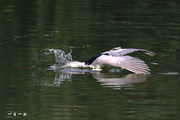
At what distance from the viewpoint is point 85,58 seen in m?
10.2

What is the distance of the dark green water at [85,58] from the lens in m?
7.04

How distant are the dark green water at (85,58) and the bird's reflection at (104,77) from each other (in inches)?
0.5

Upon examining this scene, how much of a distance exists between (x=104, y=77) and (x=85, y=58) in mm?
1338

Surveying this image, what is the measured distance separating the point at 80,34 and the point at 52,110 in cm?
582

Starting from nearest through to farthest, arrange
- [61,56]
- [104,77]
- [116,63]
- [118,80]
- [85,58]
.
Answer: [118,80], [104,77], [116,63], [61,56], [85,58]

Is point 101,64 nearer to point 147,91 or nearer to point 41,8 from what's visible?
point 147,91

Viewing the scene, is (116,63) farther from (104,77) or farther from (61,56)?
(61,56)

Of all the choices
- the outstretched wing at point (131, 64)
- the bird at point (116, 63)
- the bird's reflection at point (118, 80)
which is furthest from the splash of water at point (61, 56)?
the outstretched wing at point (131, 64)

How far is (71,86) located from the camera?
8.16m

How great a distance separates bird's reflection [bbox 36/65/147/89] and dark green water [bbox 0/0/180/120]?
0.01 metres

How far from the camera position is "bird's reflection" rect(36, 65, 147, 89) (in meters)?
8.37

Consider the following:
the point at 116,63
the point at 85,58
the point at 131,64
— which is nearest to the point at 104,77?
the point at 116,63

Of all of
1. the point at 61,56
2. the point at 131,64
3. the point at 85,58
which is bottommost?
the point at 85,58

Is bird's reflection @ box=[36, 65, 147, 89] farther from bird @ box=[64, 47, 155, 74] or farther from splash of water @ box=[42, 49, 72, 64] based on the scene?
splash of water @ box=[42, 49, 72, 64]
